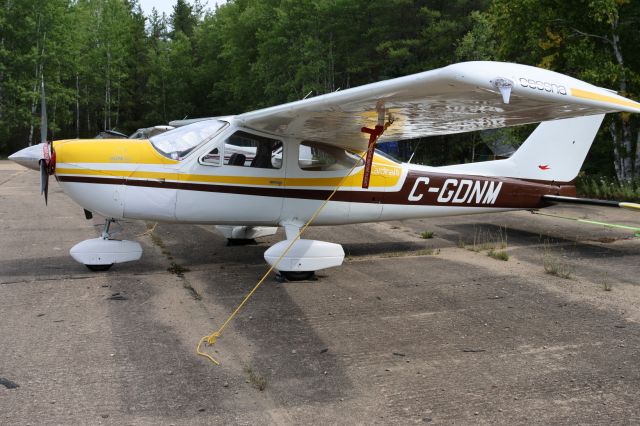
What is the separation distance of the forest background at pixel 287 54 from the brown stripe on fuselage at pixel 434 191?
5.63m

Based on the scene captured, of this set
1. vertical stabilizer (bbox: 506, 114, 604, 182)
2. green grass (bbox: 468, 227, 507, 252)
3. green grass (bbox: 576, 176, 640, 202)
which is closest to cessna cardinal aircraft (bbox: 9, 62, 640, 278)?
green grass (bbox: 468, 227, 507, 252)

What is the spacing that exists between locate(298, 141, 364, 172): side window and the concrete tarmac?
139cm

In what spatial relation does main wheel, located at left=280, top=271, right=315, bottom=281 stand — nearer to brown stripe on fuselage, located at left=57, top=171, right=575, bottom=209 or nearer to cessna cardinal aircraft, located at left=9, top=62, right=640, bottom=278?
cessna cardinal aircraft, located at left=9, top=62, right=640, bottom=278

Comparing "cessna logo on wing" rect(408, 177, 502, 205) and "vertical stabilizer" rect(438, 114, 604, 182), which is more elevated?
"vertical stabilizer" rect(438, 114, 604, 182)

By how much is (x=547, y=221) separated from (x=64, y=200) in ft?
39.1

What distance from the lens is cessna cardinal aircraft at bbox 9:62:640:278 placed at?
549 cm

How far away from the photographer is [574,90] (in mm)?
4742

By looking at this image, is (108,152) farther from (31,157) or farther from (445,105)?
(445,105)

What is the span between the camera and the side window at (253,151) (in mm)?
7000

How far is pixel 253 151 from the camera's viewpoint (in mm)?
7207

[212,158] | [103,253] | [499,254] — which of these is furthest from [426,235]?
[103,253]

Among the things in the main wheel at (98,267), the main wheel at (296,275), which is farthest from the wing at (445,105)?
the main wheel at (98,267)

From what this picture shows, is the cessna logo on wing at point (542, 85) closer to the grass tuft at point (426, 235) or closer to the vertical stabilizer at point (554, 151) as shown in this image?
the vertical stabilizer at point (554, 151)

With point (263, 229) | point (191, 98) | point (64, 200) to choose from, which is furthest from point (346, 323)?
point (191, 98)
